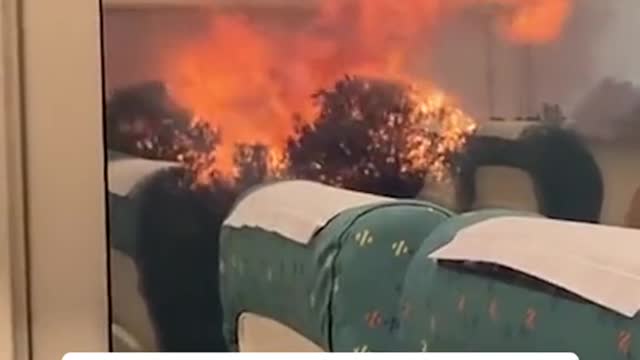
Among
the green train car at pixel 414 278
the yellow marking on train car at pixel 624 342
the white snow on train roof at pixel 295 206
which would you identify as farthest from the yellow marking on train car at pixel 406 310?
the yellow marking on train car at pixel 624 342

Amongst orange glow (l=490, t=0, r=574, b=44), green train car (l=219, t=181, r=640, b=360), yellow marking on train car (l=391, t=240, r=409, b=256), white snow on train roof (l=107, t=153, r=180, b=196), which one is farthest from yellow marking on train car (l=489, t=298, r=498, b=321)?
white snow on train roof (l=107, t=153, r=180, b=196)

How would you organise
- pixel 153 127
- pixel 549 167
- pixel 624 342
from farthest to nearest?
pixel 153 127 < pixel 549 167 < pixel 624 342

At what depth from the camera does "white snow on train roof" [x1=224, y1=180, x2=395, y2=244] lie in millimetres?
1241

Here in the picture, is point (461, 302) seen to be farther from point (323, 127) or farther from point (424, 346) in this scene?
point (323, 127)

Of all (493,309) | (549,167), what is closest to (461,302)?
(493,309)

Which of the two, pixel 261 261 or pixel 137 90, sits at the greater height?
pixel 137 90

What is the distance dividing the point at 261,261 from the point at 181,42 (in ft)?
0.79

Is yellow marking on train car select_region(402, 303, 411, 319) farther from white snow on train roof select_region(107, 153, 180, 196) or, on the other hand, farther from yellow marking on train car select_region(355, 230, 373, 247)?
white snow on train roof select_region(107, 153, 180, 196)

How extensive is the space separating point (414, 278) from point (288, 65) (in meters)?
0.25

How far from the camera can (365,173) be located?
1.23 m

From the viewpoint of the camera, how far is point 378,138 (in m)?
1.23

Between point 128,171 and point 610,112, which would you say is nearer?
point 610,112

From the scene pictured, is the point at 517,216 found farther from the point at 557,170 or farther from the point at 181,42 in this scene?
the point at 181,42

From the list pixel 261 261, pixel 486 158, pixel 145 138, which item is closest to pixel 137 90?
pixel 145 138
